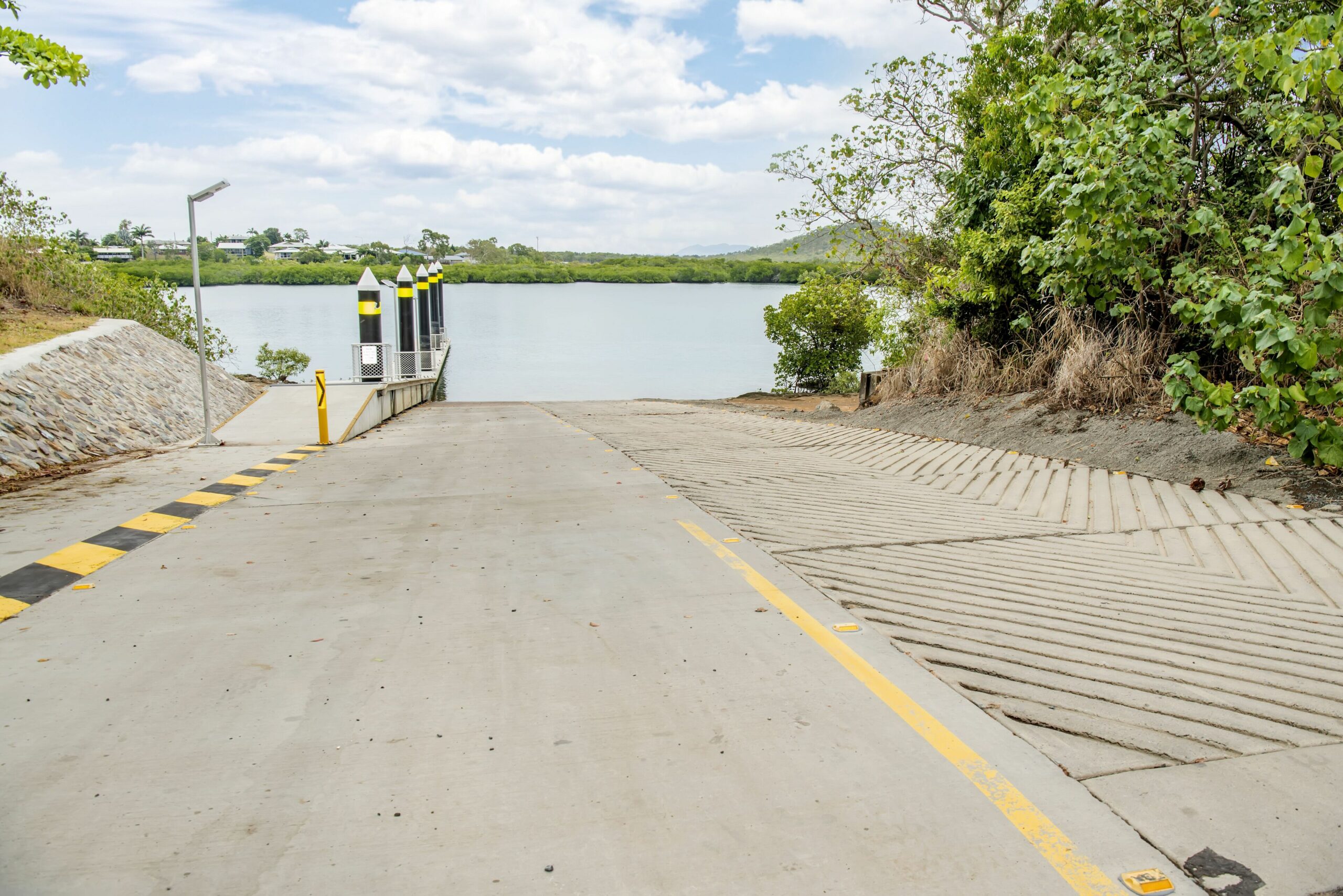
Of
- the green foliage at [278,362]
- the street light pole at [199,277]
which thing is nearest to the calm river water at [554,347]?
the green foliage at [278,362]

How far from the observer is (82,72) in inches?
355

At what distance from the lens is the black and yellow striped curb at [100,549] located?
5328 millimetres

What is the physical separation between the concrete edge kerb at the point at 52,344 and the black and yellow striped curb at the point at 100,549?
5.29 metres

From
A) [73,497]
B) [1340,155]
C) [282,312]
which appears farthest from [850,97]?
[282,312]

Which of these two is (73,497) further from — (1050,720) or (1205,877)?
(1205,877)

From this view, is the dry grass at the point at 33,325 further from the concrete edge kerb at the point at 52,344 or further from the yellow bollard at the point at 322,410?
the yellow bollard at the point at 322,410

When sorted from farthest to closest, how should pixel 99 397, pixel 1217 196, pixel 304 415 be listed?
pixel 304 415, pixel 99 397, pixel 1217 196

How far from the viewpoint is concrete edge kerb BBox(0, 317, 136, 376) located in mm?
12422

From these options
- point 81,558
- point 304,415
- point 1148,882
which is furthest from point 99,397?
point 1148,882

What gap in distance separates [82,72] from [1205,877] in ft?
35.6

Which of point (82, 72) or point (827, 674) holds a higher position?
point (82, 72)

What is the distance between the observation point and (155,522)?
730 centimetres

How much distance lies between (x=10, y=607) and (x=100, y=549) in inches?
55.5

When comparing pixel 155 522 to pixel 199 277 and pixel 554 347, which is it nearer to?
pixel 199 277
